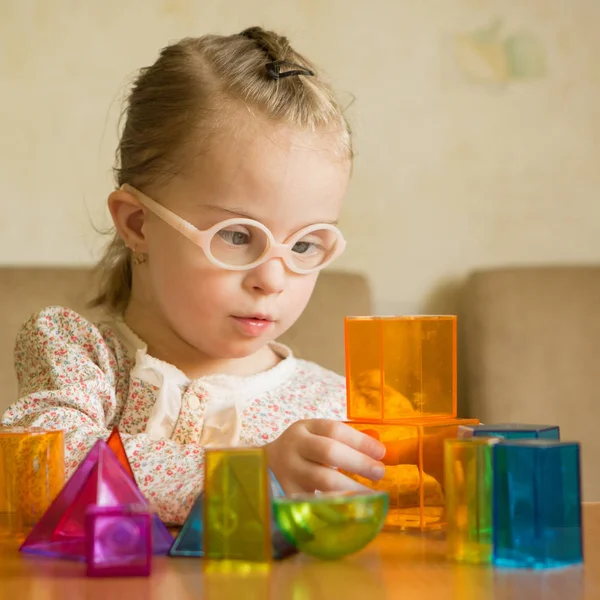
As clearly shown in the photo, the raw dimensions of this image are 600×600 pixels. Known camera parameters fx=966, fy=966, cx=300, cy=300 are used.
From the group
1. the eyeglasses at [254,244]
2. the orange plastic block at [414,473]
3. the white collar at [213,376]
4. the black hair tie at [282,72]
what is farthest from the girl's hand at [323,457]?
the black hair tie at [282,72]

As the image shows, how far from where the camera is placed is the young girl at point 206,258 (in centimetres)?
105

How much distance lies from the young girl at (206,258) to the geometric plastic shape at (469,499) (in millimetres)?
320

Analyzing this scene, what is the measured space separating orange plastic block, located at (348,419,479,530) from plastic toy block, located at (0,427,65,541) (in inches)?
9.9

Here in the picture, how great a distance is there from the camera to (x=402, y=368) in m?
0.77

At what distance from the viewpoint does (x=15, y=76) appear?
203 cm

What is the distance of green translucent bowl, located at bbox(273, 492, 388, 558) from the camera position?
61 centimetres

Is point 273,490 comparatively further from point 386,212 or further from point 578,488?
point 386,212

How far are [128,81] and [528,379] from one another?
103 cm

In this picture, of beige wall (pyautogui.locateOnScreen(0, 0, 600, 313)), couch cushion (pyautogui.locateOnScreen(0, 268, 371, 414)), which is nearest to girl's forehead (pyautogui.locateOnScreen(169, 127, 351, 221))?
couch cushion (pyautogui.locateOnScreen(0, 268, 371, 414))

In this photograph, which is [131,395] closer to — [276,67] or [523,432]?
[276,67]

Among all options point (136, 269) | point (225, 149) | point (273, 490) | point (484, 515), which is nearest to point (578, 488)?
point (484, 515)

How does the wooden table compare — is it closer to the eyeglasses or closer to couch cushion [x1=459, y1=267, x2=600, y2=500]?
the eyeglasses

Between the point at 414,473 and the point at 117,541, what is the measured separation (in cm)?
Result: 26

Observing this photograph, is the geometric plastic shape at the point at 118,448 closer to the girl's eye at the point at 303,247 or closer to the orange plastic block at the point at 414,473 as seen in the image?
the orange plastic block at the point at 414,473
